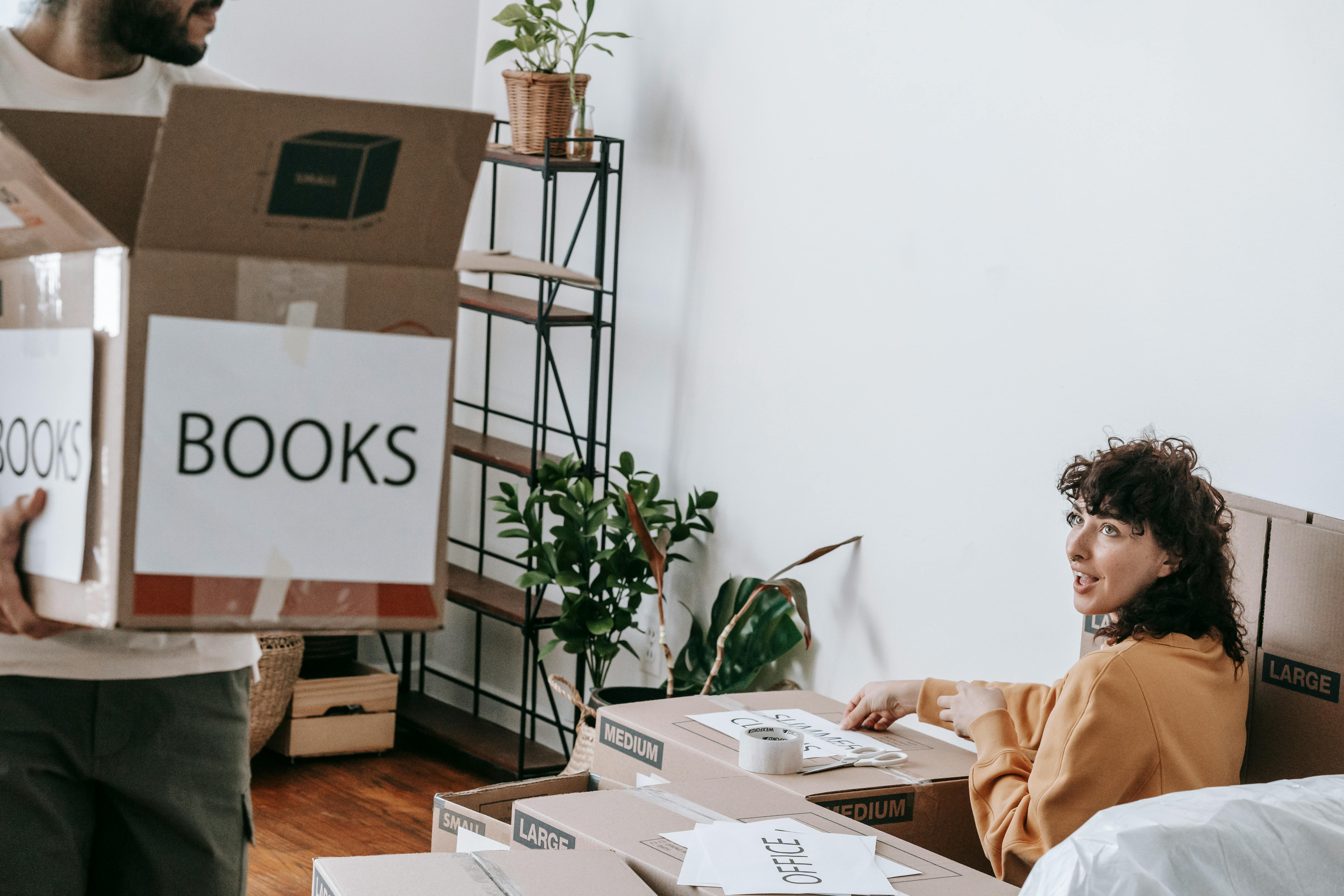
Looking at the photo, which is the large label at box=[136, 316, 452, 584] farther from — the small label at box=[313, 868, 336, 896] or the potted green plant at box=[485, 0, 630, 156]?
the potted green plant at box=[485, 0, 630, 156]

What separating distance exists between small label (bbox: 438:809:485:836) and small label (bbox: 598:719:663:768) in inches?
13.8

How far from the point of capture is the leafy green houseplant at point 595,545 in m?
3.04

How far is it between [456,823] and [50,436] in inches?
42.8

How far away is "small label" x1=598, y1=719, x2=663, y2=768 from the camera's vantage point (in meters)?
2.06

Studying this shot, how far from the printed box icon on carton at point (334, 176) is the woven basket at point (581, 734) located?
6.10ft

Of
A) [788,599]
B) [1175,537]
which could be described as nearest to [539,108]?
[788,599]

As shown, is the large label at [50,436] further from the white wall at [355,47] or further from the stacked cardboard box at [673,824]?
the white wall at [355,47]

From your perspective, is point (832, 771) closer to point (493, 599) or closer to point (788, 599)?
point (788, 599)

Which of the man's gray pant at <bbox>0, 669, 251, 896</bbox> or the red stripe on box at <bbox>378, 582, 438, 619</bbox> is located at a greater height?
the red stripe on box at <bbox>378, 582, 438, 619</bbox>

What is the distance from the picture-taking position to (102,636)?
1.09 meters

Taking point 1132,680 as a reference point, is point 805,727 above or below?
below

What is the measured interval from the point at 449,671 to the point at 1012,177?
→ 2.27 metres

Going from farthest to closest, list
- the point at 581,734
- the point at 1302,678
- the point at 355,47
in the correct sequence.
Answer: the point at 355,47 < the point at 581,734 < the point at 1302,678

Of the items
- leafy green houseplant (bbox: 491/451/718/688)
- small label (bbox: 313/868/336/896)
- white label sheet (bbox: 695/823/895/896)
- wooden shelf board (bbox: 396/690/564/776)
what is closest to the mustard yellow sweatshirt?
white label sheet (bbox: 695/823/895/896)
